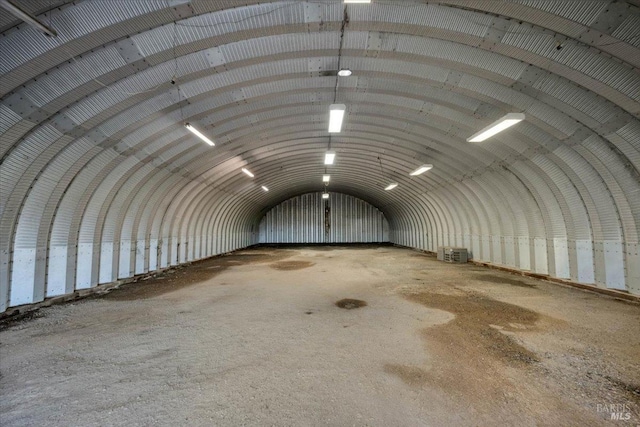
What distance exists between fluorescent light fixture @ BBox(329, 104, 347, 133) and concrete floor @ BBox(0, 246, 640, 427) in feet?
14.3

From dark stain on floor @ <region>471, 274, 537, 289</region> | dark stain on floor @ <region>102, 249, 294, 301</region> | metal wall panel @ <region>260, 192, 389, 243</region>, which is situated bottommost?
dark stain on floor @ <region>102, 249, 294, 301</region>

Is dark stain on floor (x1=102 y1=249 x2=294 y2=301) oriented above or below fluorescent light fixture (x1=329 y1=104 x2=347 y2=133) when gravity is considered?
below

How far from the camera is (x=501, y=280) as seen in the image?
9391 millimetres

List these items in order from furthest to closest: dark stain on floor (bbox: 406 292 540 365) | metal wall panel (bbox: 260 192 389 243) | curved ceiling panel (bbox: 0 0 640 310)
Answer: metal wall panel (bbox: 260 192 389 243) < curved ceiling panel (bbox: 0 0 640 310) < dark stain on floor (bbox: 406 292 540 365)

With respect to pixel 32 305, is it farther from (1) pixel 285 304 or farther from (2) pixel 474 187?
(2) pixel 474 187

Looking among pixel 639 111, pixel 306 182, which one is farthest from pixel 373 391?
pixel 306 182

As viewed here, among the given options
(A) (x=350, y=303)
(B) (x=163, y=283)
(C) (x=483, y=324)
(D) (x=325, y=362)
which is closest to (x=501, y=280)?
(C) (x=483, y=324)

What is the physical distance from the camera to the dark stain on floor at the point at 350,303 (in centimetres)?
643

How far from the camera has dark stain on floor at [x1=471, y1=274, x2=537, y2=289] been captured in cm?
852

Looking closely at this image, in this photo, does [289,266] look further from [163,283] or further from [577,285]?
[577,285]

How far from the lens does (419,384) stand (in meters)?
3.23

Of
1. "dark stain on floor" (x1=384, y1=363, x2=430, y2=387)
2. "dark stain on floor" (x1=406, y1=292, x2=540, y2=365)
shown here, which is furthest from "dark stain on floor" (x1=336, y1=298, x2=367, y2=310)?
"dark stain on floor" (x1=384, y1=363, x2=430, y2=387)

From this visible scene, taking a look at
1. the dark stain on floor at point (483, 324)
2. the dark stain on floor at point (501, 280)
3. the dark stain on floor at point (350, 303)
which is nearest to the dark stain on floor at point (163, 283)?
the dark stain on floor at point (350, 303)

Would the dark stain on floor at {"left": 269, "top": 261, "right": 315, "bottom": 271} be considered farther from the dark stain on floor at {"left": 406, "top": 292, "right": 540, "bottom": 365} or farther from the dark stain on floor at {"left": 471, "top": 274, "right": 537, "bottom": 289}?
the dark stain on floor at {"left": 471, "top": 274, "right": 537, "bottom": 289}
